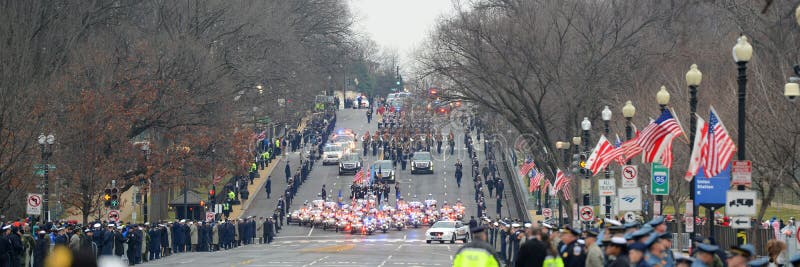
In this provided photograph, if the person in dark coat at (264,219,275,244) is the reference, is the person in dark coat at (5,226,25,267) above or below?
above

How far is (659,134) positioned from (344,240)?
34748 mm

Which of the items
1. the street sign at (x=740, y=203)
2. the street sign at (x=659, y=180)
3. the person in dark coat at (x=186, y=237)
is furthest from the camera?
the person in dark coat at (x=186, y=237)

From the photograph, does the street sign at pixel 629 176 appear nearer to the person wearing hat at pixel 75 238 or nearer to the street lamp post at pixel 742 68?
the street lamp post at pixel 742 68

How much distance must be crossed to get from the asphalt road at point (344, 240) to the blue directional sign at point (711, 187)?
14.4 meters

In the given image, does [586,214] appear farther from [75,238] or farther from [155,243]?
[155,243]

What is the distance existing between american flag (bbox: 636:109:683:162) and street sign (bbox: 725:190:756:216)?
5730mm

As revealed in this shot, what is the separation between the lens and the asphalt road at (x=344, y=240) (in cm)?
4347

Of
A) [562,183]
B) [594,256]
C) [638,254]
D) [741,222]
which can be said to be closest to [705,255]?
[638,254]

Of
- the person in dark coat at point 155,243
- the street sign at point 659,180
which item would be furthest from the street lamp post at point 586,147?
the person in dark coat at point 155,243

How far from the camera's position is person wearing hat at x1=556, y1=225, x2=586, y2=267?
19156mm

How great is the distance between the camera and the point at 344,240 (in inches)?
2539

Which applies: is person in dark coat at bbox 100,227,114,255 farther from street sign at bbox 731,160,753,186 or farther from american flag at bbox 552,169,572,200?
street sign at bbox 731,160,753,186

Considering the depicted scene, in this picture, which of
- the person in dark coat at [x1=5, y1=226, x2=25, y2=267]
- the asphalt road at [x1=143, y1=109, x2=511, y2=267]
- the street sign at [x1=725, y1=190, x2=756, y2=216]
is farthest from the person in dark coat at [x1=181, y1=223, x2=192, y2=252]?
the street sign at [x1=725, y1=190, x2=756, y2=216]

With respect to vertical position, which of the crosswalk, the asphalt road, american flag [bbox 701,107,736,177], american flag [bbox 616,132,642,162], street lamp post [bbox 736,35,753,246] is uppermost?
street lamp post [bbox 736,35,753,246]
